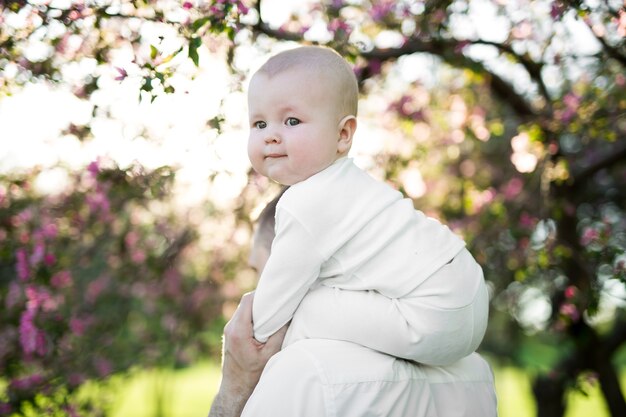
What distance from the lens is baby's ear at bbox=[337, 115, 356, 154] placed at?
2263mm

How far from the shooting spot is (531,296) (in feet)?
17.5

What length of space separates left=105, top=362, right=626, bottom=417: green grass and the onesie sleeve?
532 cm

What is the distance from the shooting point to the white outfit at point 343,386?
76.5 inches

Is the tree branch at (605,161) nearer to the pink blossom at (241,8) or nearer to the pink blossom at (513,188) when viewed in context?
the pink blossom at (513,188)

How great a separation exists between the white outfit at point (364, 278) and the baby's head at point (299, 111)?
4.1 inches

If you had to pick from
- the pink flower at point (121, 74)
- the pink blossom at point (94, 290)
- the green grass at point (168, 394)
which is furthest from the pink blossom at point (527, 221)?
the green grass at point (168, 394)

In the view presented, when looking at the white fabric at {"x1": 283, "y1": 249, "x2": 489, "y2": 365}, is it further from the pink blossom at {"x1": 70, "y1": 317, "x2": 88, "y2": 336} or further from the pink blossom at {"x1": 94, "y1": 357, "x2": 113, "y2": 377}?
the pink blossom at {"x1": 94, "y1": 357, "x2": 113, "y2": 377}

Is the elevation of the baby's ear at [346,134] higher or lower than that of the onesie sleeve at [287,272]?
higher

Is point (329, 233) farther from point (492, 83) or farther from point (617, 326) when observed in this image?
point (617, 326)

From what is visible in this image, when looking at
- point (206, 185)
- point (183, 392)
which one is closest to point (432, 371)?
point (206, 185)

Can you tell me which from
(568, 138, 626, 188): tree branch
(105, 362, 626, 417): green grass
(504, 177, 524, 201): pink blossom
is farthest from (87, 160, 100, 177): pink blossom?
(105, 362, 626, 417): green grass

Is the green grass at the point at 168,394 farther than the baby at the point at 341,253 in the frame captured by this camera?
Yes

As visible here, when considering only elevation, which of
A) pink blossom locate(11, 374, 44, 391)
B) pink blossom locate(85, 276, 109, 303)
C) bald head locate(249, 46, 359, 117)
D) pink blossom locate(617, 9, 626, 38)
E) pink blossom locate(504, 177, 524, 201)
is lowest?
pink blossom locate(85, 276, 109, 303)

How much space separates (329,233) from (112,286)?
366cm
